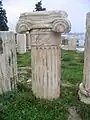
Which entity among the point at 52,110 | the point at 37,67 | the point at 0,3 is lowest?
the point at 52,110

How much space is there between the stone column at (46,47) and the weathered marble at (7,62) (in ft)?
1.75

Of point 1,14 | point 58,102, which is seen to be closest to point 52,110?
point 58,102

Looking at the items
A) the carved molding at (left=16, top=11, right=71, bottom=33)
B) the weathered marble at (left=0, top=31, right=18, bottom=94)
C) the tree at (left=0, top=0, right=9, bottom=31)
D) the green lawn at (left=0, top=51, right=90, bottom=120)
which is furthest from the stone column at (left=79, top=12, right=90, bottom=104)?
the tree at (left=0, top=0, right=9, bottom=31)

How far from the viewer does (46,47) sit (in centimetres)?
453

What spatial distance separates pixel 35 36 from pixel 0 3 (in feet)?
59.4

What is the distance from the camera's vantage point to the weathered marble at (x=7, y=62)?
501 centimetres

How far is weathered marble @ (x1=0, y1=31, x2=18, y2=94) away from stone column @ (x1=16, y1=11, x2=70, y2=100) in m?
0.53

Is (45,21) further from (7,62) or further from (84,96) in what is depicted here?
(84,96)

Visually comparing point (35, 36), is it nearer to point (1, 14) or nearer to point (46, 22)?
point (46, 22)

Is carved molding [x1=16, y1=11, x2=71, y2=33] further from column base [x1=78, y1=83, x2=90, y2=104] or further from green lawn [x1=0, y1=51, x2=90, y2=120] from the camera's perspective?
green lawn [x1=0, y1=51, x2=90, y2=120]

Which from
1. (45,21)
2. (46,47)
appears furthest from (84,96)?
(45,21)

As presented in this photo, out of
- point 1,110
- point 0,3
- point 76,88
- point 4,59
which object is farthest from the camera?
point 0,3

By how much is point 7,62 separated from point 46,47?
3.36ft

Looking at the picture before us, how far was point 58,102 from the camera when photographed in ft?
15.0
